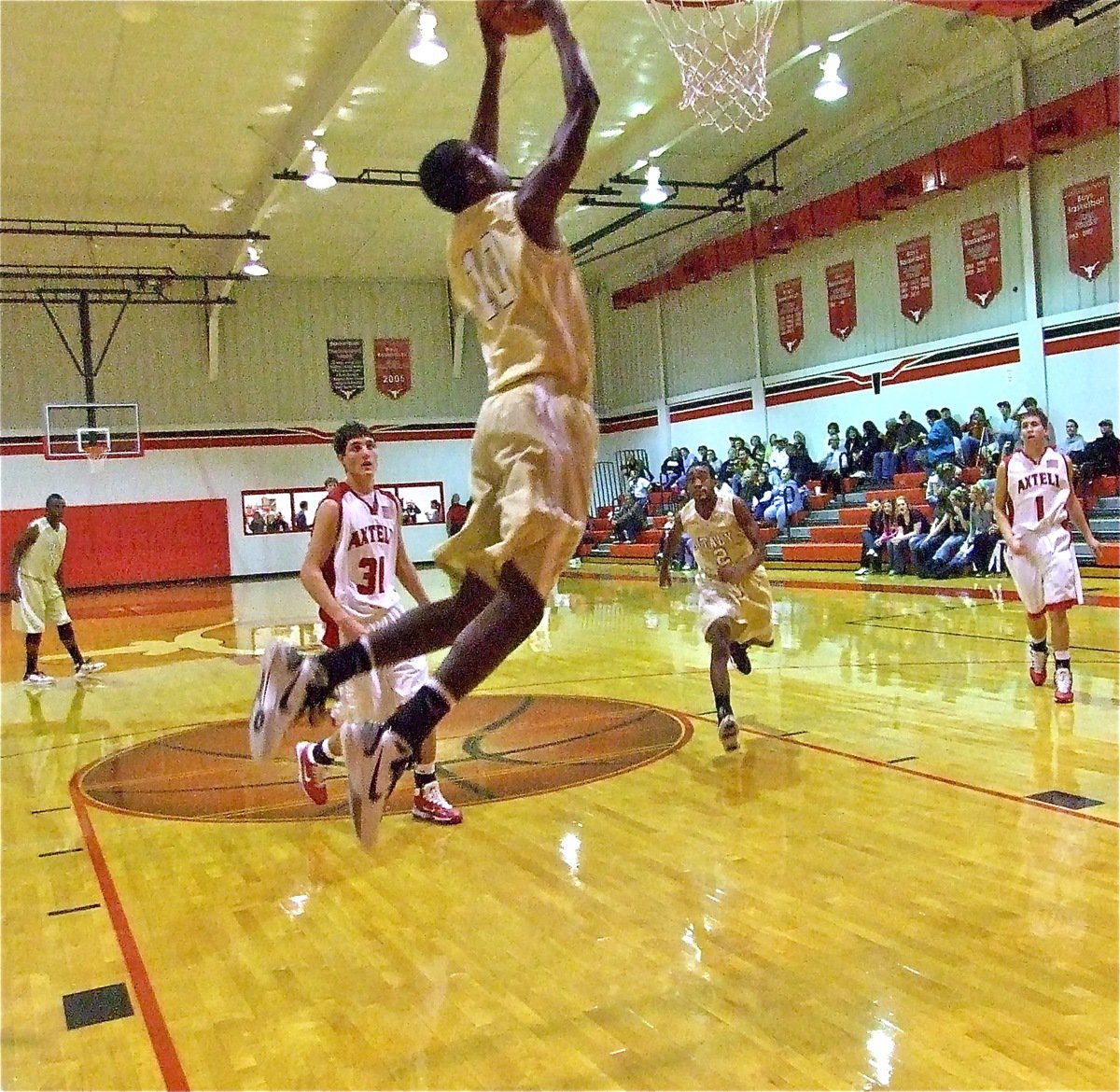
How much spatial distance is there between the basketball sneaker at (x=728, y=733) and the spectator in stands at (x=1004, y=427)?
10.0 m

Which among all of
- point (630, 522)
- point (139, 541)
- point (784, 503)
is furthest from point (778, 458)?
point (139, 541)

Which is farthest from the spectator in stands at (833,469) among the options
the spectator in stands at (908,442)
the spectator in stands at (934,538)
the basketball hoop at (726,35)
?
the basketball hoop at (726,35)

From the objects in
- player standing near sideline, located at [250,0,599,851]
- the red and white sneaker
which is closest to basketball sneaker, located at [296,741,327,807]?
the red and white sneaker

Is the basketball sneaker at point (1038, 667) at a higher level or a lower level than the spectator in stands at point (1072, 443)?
lower

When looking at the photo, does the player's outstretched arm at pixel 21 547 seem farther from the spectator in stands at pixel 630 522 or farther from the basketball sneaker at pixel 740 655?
the spectator in stands at pixel 630 522

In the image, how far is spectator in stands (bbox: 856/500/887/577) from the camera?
14.6 meters

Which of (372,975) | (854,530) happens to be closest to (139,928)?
(372,975)

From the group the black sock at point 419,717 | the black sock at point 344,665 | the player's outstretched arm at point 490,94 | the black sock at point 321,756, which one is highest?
the player's outstretched arm at point 490,94

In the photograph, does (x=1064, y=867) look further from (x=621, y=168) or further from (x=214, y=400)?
(x=214, y=400)

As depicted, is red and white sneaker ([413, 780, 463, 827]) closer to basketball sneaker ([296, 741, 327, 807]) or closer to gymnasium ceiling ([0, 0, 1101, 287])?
basketball sneaker ([296, 741, 327, 807])

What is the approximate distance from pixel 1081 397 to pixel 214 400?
17968 millimetres

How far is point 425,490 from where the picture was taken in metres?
27.0

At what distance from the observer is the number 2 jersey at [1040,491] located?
630 cm

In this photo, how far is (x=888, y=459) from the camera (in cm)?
1630
